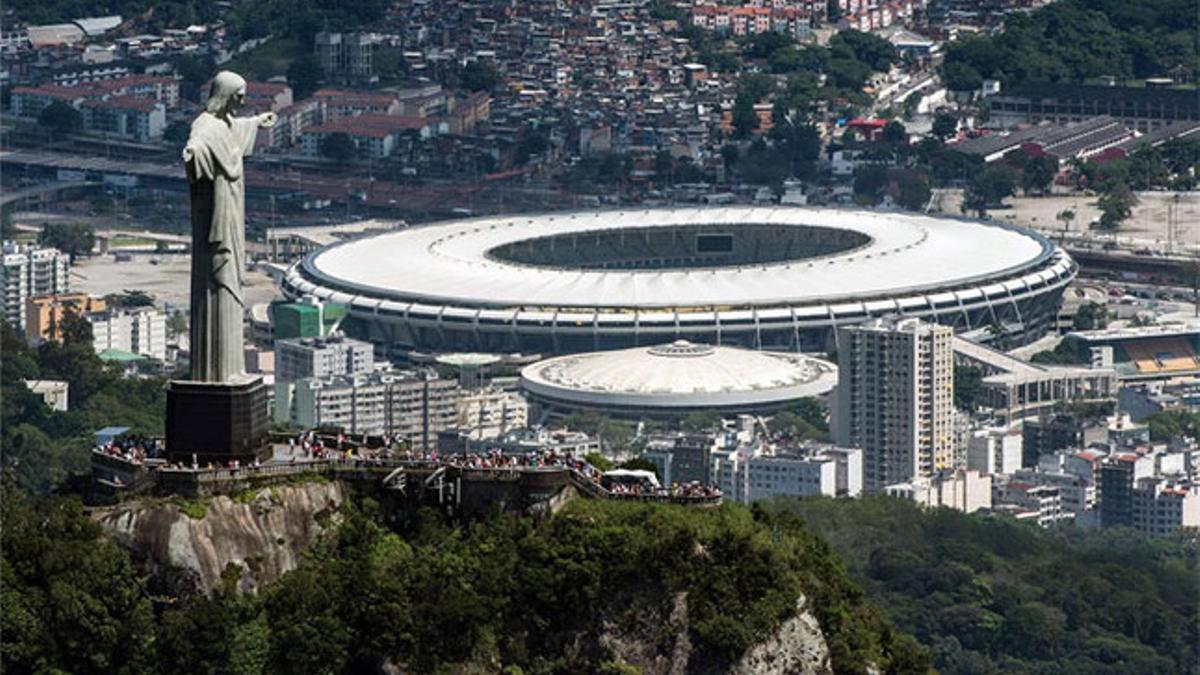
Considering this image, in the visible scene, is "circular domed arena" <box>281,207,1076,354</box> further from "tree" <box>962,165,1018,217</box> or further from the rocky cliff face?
the rocky cliff face

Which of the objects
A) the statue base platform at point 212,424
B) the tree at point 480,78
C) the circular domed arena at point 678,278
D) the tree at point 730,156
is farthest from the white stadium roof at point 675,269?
the statue base platform at point 212,424

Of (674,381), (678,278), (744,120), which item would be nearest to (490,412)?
(674,381)

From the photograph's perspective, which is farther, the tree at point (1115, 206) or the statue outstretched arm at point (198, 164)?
the tree at point (1115, 206)

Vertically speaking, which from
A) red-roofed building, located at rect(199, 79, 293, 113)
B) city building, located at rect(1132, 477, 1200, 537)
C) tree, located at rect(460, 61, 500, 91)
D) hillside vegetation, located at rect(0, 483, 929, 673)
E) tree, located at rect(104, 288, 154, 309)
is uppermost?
hillside vegetation, located at rect(0, 483, 929, 673)

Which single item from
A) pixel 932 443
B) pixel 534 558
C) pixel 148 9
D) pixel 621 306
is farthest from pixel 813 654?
pixel 148 9

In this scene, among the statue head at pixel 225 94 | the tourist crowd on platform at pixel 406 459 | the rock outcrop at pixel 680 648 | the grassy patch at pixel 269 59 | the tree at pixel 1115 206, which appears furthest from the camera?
Result: the grassy patch at pixel 269 59

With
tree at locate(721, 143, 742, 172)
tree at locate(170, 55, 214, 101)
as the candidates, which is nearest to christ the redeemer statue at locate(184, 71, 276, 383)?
tree at locate(721, 143, 742, 172)

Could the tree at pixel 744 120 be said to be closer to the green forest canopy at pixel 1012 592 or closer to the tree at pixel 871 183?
the tree at pixel 871 183

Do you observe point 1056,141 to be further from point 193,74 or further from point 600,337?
point 600,337
